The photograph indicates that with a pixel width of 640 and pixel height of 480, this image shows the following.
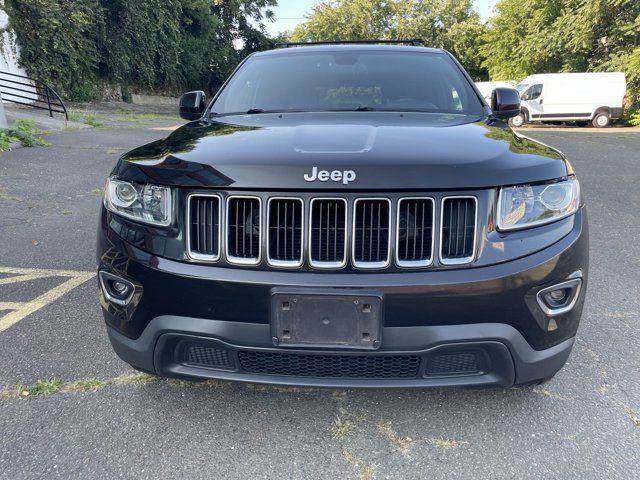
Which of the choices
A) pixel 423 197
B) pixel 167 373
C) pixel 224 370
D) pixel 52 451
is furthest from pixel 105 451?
pixel 423 197

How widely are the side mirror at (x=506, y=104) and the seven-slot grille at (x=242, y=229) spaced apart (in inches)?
74.6

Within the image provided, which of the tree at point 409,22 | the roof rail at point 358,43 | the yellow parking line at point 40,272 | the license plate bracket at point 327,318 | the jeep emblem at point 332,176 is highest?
the tree at point 409,22

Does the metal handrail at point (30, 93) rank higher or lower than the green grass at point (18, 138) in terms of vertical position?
higher

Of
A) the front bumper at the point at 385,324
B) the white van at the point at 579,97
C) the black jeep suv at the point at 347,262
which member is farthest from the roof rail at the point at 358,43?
the white van at the point at 579,97

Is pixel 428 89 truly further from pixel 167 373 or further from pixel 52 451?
pixel 52 451

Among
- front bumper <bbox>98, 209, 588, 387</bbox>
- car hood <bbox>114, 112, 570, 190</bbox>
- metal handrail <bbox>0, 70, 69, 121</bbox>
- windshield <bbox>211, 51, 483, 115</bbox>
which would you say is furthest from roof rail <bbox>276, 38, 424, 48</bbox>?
metal handrail <bbox>0, 70, 69, 121</bbox>

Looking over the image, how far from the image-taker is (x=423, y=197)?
176 cm

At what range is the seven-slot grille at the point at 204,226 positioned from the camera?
184 cm

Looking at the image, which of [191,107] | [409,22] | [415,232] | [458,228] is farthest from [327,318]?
[409,22]

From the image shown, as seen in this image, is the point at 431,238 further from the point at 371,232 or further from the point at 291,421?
the point at 291,421

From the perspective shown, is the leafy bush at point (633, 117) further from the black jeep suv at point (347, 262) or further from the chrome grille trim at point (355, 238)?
the chrome grille trim at point (355, 238)

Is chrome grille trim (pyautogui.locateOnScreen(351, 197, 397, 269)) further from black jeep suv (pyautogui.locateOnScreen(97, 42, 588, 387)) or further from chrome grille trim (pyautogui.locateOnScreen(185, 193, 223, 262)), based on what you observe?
chrome grille trim (pyautogui.locateOnScreen(185, 193, 223, 262))

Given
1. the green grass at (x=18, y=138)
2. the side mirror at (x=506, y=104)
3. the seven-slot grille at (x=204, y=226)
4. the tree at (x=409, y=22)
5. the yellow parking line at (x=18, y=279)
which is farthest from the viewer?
the tree at (x=409, y=22)

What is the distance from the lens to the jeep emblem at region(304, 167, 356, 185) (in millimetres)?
1749
